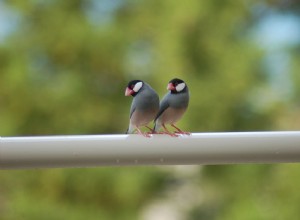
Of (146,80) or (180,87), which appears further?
(146,80)

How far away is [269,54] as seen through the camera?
208 cm

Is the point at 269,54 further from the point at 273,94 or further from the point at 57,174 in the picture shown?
the point at 57,174

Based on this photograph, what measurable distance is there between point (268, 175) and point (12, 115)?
764 millimetres

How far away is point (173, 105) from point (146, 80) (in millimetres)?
1493

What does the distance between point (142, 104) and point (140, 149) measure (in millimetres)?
48

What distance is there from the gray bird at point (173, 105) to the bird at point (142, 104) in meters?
0.01

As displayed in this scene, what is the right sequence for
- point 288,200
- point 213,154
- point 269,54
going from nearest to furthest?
point 213,154, point 288,200, point 269,54

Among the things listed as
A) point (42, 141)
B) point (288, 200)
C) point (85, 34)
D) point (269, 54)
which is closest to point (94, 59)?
point (85, 34)

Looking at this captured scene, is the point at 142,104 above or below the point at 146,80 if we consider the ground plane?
below

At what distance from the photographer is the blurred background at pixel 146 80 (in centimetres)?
203

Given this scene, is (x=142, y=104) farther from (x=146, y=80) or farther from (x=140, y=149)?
(x=146, y=80)

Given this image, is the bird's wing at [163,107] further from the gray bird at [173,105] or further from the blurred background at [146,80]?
the blurred background at [146,80]

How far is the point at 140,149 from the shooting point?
1.82ft

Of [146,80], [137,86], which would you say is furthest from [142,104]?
[146,80]
